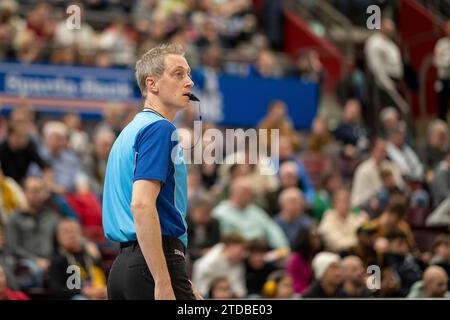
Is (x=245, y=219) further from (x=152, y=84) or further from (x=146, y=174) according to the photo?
(x=146, y=174)

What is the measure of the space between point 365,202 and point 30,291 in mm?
4554

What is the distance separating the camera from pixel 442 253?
33.9 ft

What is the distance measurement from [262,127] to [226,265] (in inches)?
155

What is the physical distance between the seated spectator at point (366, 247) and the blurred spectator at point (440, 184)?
2.36m

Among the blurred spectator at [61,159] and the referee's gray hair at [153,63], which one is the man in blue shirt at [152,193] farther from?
the blurred spectator at [61,159]

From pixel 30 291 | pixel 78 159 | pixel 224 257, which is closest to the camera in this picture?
pixel 30 291

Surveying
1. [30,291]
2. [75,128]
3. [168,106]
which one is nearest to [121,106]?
[75,128]

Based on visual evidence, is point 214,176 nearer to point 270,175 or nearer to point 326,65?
point 270,175

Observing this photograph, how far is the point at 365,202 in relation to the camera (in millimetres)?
12586

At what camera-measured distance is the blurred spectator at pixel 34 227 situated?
1032 cm

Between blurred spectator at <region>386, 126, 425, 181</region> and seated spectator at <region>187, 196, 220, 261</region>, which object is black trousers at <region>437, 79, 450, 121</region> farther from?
seated spectator at <region>187, 196, 220, 261</region>

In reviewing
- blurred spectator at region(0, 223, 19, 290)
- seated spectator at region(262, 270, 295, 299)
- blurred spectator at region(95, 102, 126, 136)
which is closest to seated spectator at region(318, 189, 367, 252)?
seated spectator at region(262, 270, 295, 299)

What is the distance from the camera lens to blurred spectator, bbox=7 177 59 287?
10320 millimetres

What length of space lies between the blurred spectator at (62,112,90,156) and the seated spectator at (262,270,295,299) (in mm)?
3406
